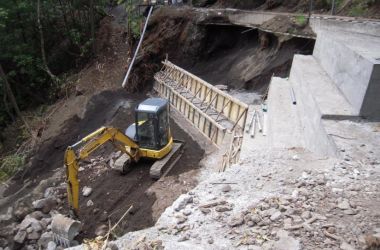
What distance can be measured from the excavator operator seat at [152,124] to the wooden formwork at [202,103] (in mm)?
2277

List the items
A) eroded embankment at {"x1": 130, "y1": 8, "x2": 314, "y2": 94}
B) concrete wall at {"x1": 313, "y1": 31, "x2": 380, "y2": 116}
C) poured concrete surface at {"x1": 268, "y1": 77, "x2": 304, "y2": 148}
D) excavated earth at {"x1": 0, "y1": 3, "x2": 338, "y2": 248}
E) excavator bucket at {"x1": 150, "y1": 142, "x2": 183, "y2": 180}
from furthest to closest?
1. eroded embankment at {"x1": 130, "y1": 8, "x2": 314, "y2": 94}
2. excavator bucket at {"x1": 150, "y1": 142, "x2": 183, "y2": 180}
3. excavated earth at {"x1": 0, "y1": 3, "x2": 338, "y2": 248}
4. poured concrete surface at {"x1": 268, "y1": 77, "x2": 304, "y2": 148}
5. concrete wall at {"x1": 313, "y1": 31, "x2": 380, "y2": 116}

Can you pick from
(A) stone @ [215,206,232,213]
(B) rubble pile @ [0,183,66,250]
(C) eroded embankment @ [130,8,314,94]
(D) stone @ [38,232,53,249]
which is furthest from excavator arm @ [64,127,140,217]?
(C) eroded embankment @ [130,8,314,94]

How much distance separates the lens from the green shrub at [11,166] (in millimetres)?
15320

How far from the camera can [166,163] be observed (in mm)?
11672

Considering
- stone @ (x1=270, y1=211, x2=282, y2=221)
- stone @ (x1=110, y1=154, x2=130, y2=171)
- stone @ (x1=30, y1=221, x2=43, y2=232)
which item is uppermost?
stone @ (x1=270, y1=211, x2=282, y2=221)

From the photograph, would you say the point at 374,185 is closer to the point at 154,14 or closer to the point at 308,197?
the point at 308,197

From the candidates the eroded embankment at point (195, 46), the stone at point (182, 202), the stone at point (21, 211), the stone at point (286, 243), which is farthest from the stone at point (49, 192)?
the stone at point (286, 243)

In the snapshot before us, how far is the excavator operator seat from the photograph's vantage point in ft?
36.2

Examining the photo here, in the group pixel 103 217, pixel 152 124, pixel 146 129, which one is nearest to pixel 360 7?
pixel 152 124

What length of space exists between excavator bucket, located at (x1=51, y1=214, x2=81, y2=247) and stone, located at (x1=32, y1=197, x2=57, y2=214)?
7.10 feet

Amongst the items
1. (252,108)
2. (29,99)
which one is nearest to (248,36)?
(252,108)

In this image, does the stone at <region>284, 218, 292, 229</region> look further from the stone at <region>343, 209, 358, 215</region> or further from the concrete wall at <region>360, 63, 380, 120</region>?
the concrete wall at <region>360, 63, 380, 120</region>

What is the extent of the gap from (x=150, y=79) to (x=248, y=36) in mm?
A: 5879

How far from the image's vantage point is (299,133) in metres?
9.06
